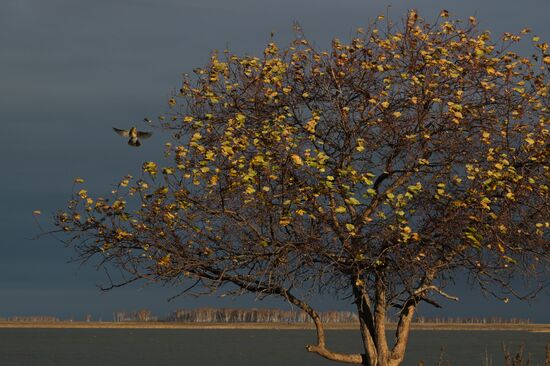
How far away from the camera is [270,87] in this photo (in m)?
25.8

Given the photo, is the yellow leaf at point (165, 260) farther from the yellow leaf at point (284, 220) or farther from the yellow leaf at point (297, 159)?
the yellow leaf at point (297, 159)

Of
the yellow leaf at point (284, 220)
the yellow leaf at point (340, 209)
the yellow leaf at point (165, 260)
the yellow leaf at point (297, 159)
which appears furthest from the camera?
the yellow leaf at point (165, 260)

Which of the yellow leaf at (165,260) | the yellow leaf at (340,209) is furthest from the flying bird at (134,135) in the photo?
the yellow leaf at (340,209)

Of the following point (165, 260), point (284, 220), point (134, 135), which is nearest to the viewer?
point (284, 220)

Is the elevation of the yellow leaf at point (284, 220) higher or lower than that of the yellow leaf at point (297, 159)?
lower

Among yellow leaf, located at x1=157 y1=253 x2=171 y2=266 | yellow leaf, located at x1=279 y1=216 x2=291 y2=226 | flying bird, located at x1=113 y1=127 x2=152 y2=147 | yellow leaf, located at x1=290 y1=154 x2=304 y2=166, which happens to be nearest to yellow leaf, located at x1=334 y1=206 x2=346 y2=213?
yellow leaf, located at x1=279 y1=216 x2=291 y2=226

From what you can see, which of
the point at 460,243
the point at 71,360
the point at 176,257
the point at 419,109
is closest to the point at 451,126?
the point at 419,109

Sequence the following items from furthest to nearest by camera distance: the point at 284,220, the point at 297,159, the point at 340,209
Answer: the point at 284,220, the point at 340,209, the point at 297,159

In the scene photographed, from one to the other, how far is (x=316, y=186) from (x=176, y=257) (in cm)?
506

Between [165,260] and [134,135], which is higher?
[134,135]

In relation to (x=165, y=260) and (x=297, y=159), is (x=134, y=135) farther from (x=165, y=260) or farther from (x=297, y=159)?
(x=297, y=159)

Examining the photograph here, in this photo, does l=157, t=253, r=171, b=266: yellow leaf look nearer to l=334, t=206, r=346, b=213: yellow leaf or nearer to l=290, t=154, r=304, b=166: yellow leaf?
l=290, t=154, r=304, b=166: yellow leaf

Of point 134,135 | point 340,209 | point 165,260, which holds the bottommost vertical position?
point 165,260

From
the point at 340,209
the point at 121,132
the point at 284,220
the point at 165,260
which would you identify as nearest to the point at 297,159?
the point at 340,209
